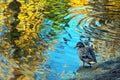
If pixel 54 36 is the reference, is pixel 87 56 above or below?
above

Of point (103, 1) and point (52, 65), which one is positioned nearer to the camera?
point (52, 65)

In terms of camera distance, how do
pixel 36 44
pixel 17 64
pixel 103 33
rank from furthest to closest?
pixel 103 33, pixel 36 44, pixel 17 64

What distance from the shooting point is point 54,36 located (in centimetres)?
1478

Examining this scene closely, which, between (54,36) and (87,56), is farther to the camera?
(54,36)

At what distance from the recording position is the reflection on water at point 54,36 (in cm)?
1094

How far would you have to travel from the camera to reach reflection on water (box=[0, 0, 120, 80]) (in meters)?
10.9

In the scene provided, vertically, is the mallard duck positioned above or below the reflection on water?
above

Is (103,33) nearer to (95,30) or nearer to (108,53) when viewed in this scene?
(95,30)

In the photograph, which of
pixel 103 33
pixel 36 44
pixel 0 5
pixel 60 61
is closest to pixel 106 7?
pixel 0 5

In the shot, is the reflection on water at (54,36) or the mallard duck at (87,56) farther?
the reflection on water at (54,36)

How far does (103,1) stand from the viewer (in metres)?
26.6

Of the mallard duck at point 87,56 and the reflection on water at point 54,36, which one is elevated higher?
the mallard duck at point 87,56

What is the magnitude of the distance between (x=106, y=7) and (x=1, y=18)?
756 cm

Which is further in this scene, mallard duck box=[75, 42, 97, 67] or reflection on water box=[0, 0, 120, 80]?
reflection on water box=[0, 0, 120, 80]
